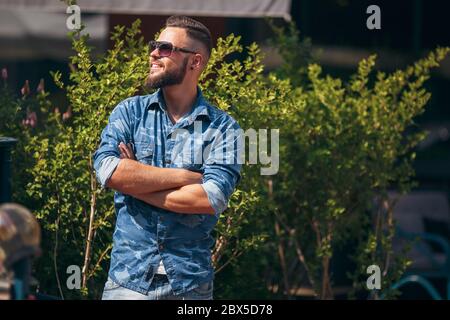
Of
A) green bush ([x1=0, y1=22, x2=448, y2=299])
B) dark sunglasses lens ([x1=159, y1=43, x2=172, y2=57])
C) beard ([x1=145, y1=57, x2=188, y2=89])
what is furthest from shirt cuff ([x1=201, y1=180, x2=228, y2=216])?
green bush ([x1=0, y1=22, x2=448, y2=299])

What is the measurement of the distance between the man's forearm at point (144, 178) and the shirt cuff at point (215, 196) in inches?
3.2

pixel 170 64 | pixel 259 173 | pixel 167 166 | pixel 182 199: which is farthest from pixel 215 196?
pixel 259 173

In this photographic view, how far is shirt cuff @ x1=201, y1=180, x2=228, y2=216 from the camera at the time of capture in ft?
15.8

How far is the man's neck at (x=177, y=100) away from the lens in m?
4.99

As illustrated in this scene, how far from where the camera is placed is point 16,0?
25.2ft

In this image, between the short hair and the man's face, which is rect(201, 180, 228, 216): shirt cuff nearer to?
the man's face

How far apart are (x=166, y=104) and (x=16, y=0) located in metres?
2.99

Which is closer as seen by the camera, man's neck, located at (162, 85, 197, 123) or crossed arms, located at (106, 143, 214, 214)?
crossed arms, located at (106, 143, 214, 214)

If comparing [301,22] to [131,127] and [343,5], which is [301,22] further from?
[131,127]

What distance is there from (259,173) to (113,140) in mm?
1739

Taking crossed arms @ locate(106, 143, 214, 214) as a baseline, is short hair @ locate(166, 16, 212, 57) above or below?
above

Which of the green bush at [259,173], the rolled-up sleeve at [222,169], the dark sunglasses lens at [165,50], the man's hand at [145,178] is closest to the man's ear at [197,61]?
the dark sunglasses lens at [165,50]
